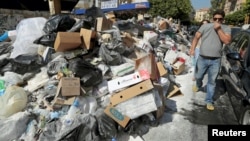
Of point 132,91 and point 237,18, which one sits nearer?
point 132,91

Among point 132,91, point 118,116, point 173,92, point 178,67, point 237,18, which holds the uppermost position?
point 132,91

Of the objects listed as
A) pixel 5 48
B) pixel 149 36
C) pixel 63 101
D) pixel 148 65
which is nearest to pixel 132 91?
pixel 148 65

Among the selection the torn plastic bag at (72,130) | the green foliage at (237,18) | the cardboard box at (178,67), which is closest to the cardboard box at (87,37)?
the torn plastic bag at (72,130)

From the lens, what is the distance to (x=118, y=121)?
3105mm

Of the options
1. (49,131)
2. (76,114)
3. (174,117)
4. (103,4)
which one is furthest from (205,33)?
(103,4)

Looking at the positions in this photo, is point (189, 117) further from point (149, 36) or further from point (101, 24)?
point (149, 36)

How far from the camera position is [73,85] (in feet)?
10.9

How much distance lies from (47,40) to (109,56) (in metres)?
1.16

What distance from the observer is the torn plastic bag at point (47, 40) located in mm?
4340

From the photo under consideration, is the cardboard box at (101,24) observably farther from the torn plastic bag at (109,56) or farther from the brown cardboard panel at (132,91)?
the brown cardboard panel at (132,91)

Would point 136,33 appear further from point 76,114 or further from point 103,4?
point 103,4

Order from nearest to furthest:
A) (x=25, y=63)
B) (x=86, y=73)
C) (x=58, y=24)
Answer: (x=86, y=73) < (x=25, y=63) < (x=58, y=24)

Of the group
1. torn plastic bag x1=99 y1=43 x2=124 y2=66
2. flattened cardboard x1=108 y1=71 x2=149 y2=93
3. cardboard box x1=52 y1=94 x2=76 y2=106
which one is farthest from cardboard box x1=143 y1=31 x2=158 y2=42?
cardboard box x1=52 y1=94 x2=76 y2=106

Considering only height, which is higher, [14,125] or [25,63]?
[25,63]
